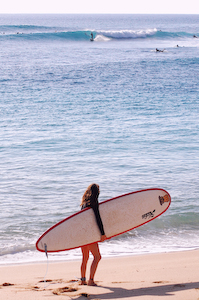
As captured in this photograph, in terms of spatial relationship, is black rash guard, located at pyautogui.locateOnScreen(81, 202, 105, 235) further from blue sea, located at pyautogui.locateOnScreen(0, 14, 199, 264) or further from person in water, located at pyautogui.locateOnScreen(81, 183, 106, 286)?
blue sea, located at pyautogui.locateOnScreen(0, 14, 199, 264)

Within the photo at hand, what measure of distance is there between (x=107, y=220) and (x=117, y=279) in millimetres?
867

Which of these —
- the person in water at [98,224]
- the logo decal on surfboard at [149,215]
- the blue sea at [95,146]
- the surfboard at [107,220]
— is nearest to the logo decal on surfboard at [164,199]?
the surfboard at [107,220]

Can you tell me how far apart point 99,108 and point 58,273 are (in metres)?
16.2

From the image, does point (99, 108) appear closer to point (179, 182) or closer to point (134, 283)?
point (179, 182)

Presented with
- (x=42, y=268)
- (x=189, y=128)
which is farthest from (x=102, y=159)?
(x=42, y=268)

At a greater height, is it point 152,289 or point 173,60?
point 173,60

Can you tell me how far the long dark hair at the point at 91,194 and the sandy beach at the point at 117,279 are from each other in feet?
3.78

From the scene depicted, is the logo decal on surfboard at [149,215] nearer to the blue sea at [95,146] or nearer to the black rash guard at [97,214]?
the black rash guard at [97,214]

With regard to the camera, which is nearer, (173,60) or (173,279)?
(173,279)

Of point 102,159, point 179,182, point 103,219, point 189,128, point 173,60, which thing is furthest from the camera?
point 173,60

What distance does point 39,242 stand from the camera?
15.4 ft

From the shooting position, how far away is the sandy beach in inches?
165

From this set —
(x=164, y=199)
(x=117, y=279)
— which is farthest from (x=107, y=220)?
(x=164, y=199)

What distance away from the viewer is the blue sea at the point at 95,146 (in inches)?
296
